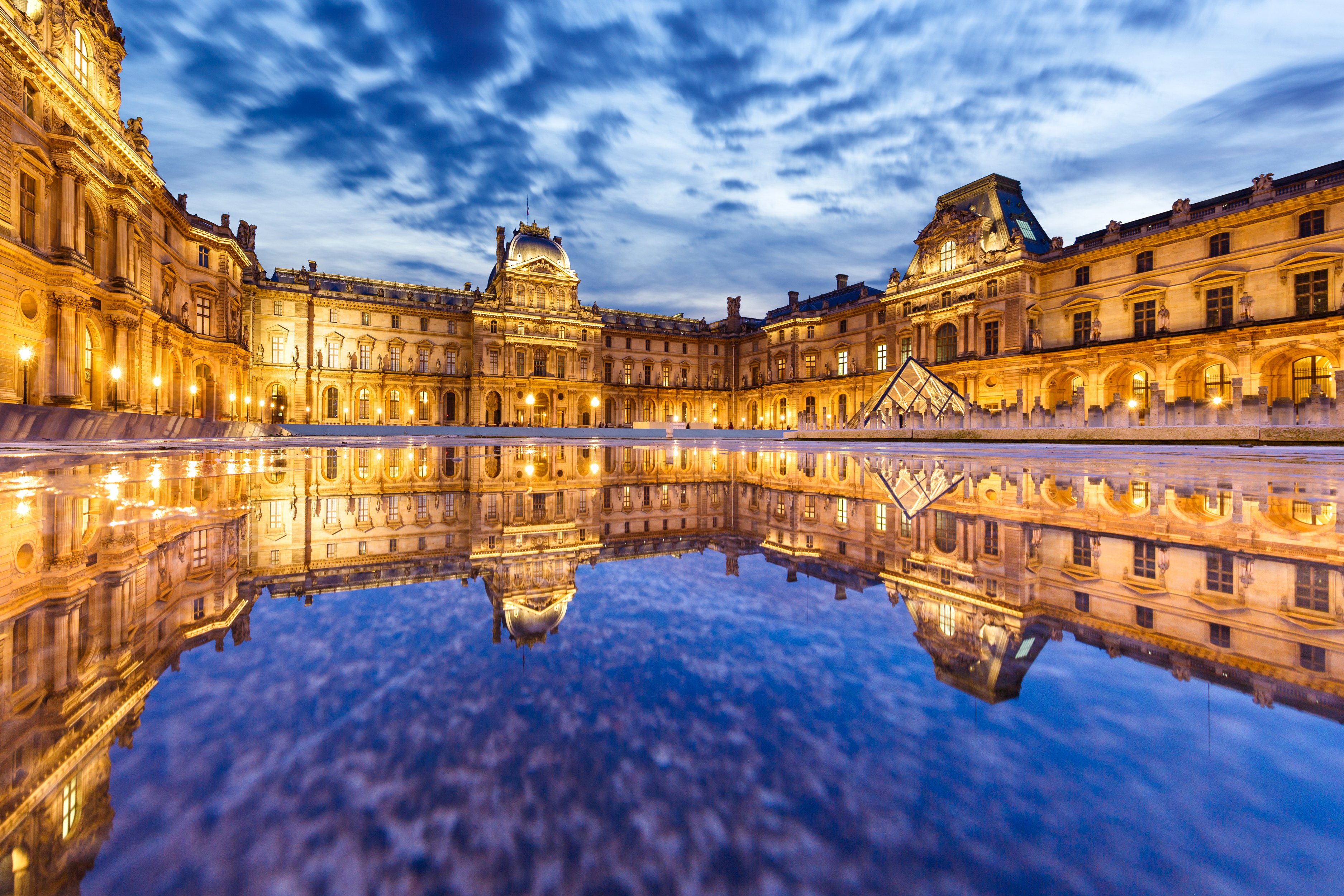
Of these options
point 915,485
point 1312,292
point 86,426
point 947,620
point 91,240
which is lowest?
point 947,620

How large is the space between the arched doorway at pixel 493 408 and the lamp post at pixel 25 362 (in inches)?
1285

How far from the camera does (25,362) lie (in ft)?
56.3

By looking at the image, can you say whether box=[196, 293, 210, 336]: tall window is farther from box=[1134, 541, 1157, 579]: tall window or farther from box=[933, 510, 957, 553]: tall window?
box=[1134, 541, 1157, 579]: tall window

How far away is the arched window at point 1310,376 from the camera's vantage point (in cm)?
2502

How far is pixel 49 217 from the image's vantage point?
1858 cm

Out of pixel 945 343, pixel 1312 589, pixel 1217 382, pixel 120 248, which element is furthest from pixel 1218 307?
pixel 120 248

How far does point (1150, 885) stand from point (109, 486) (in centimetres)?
702

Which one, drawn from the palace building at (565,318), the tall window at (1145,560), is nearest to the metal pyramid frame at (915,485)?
the tall window at (1145,560)

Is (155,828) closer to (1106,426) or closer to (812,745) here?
(812,745)

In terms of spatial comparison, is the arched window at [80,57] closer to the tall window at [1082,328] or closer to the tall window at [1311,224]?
the tall window at [1082,328]

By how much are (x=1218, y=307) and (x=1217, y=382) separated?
11.5ft

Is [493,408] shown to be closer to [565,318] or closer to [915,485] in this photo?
[565,318]

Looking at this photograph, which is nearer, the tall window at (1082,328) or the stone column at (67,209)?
the stone column at (67,209)

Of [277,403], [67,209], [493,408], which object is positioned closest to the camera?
[67,209]
